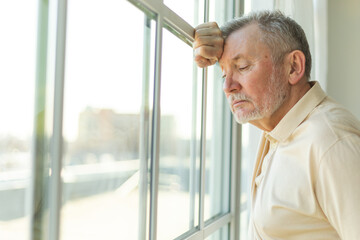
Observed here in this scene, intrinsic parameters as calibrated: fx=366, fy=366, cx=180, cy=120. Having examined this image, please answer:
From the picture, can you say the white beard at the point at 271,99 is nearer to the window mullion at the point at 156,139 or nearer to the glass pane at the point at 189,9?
the window mullion at the point at 156,139

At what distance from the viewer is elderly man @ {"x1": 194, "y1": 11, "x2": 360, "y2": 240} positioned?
34.8 inches

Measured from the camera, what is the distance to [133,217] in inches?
43.3

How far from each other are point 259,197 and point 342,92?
7.07 ft

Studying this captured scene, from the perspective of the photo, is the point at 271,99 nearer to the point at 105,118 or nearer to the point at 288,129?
the point at 288,129

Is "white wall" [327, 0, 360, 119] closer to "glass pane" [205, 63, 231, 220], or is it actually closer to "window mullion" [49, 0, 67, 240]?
"glass pane" [205, 63, 231, 220]

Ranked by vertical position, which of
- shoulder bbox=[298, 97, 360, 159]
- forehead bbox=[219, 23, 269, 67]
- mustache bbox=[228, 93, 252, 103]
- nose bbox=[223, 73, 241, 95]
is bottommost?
shoulder bbox=[298, 97, 360, 159]

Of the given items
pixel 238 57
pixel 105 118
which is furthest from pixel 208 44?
pixel 105 118

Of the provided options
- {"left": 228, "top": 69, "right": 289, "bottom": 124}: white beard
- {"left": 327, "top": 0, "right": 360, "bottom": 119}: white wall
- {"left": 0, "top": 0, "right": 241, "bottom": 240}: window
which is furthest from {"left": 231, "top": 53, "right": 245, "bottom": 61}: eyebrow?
{"left": 327, "top": 0, "right": 360, "bottom": 119}: white wall

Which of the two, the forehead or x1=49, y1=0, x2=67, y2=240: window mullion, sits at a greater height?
the forehead

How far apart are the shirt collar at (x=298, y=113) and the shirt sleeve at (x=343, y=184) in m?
0.19

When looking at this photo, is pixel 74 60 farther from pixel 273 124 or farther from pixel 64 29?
pixel 273 124

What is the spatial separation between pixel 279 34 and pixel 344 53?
2.06 meters

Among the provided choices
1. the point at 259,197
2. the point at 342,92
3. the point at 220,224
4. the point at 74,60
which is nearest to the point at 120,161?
the point at 74,60

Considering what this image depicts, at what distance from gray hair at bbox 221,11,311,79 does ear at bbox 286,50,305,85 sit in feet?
0.06
